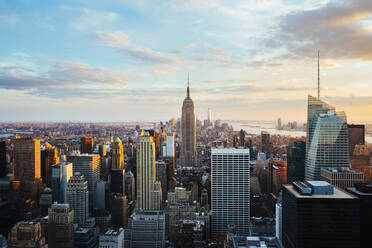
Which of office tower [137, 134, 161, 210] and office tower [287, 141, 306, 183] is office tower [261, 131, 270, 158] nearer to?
office tower [287, 141, 306, 183]

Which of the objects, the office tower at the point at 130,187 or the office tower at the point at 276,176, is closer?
the office tower at the point at 276,176

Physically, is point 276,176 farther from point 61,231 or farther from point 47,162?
point 47,162

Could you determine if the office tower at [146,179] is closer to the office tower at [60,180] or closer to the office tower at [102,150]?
the office tower at [60,180]

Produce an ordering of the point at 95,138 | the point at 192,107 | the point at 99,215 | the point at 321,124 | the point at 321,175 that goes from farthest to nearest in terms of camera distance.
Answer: the point at 192,107 < the point at 95,138 < the point at 99,215 < the point at 321,124 < the point at 321,175

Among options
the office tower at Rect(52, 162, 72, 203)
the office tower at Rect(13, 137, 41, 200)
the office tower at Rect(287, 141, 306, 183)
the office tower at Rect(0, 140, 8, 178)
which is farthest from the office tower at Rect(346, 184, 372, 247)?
the office tower at Rect(0, 140, 8, 178)

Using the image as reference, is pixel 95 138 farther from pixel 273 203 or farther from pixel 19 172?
pixel 273 203

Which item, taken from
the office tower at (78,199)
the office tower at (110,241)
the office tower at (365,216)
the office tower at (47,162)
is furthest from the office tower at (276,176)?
the office tower at (47,162)

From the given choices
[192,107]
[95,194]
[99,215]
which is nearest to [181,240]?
[99,215]
